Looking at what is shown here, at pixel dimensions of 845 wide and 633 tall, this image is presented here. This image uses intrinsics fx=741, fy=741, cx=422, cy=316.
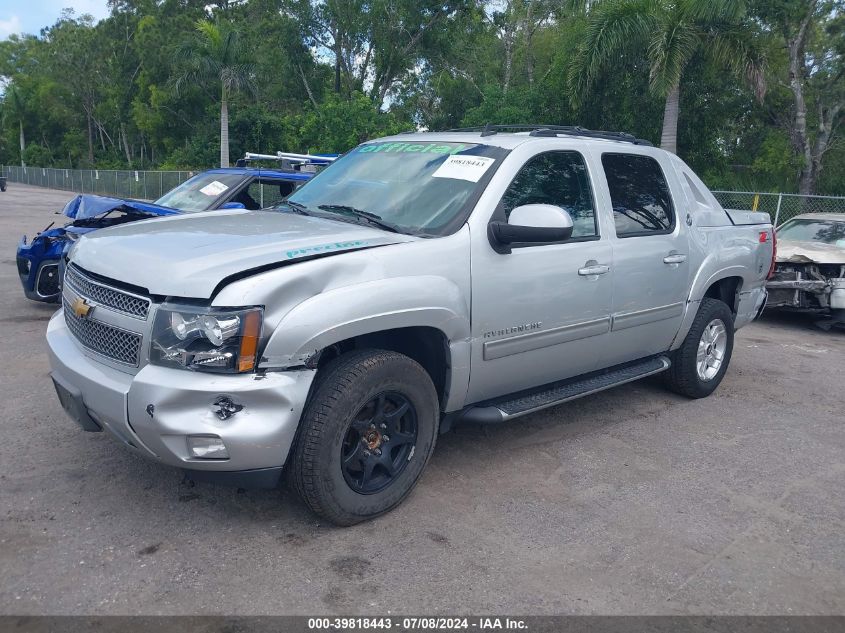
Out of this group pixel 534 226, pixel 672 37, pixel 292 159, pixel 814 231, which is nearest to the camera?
pixel 534 226

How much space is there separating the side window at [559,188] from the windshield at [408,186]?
21 centimetres

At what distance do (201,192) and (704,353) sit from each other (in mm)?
5930

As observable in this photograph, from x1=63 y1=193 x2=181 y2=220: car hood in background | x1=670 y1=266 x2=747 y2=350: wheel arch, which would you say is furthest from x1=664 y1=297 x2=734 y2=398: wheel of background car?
x1=63 y1=193 x2=181 y2=220: car hood in background

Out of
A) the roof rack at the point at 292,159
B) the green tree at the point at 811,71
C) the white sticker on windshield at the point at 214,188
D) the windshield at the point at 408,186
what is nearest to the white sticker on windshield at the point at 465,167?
the windshield at the point at 408,186

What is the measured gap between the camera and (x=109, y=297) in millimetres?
3451

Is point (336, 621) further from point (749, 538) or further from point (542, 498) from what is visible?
point (749, 538)

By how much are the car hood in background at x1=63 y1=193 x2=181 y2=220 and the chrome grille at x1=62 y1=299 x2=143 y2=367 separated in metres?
4.14

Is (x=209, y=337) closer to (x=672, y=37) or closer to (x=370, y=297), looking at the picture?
(x=370, y=297)

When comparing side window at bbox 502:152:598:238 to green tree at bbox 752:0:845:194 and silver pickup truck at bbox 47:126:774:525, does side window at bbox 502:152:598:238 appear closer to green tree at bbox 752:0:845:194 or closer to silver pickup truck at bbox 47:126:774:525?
silver pickup truck at bbox 47:126:774:525

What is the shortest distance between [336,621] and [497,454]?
196 cm

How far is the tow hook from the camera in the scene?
10.2 feet

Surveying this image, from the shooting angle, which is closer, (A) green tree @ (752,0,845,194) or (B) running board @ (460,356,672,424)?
(B) running board @ (460,356,672,424)

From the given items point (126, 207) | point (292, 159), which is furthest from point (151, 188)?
point (126, 207)

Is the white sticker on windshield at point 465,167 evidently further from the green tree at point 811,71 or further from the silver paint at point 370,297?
the green tree at point 811,71
